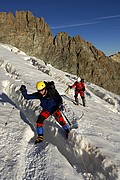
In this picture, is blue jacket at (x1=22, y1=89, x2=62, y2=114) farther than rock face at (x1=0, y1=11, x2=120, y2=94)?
No

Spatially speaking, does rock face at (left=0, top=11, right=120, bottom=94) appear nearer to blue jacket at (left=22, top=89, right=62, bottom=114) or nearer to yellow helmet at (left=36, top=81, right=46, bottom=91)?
blue jacket at (left=22, top=89, right=62, bottom=114)

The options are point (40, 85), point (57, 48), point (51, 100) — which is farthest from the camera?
point (57, 48)

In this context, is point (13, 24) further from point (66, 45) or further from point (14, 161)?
point (14, 161)

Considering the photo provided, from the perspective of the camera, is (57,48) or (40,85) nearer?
(40,85)

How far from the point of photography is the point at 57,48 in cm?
9738

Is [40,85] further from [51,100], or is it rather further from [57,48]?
[57,48]

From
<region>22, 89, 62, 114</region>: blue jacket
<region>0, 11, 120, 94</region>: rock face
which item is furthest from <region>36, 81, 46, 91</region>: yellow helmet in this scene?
<region>0, 11, 120, 94</region>: rock face

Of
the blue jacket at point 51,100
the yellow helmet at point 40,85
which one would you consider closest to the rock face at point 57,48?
the blue jacket at point 51,100

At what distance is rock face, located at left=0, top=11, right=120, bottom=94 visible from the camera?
89.7 m

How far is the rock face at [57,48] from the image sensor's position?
8974cm

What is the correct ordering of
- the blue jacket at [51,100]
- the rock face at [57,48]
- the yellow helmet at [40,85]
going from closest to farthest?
the yellow helmet at [40,85] → the blue jacket at [51,100] → the rock face at [57,48]

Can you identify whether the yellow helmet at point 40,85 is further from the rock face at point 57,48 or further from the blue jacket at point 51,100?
the rock face at point 57,48

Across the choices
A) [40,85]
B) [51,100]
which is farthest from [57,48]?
[40,85]

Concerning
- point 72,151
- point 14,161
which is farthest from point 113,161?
point 14,161
